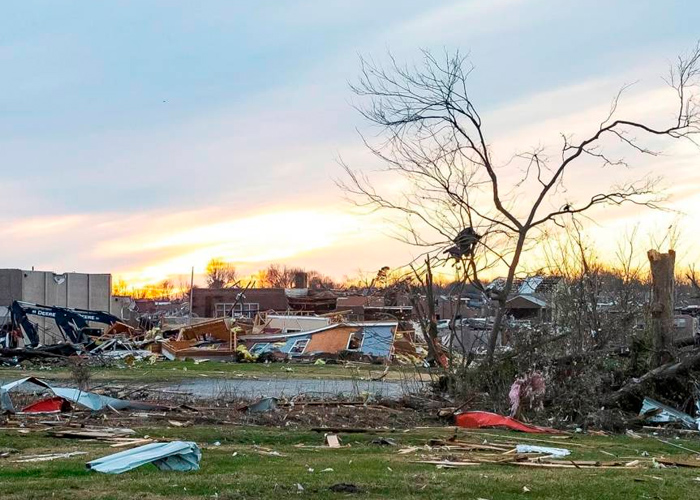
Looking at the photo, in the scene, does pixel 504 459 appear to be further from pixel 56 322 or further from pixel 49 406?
pixel 56 322

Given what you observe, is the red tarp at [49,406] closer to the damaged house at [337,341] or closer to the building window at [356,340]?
the damaged house at [337,341]

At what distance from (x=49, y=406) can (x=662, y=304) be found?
11.9 metres

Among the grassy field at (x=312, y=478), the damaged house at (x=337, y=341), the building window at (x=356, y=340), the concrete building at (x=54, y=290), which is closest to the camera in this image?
the grassy field at (x=312, y=478)

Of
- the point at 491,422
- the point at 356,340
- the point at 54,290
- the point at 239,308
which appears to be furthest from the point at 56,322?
the point at 239,308

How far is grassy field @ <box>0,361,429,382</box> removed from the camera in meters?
26.7

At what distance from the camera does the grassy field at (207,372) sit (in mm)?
26672

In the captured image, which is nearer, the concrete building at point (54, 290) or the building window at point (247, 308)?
the concrete building at point (54, 290)

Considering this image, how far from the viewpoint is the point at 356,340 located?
40.7m

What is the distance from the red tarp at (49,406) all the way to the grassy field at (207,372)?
971 centimetres

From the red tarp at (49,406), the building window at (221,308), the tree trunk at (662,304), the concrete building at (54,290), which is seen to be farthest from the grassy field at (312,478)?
the building window at (221,308)

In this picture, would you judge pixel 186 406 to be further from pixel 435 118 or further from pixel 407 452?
pixel 435 118

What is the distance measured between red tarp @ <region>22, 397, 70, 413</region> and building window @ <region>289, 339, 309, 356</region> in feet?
80.4

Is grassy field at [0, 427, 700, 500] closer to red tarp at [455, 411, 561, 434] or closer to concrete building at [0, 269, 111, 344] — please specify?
red tarp at [455, 411, 561, 434]

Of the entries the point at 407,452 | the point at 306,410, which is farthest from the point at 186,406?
the point at 407,452
